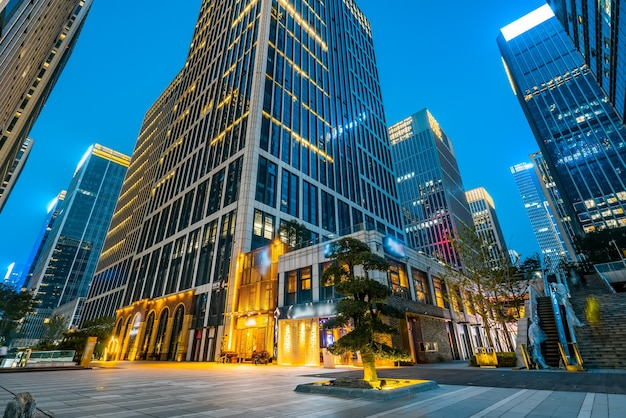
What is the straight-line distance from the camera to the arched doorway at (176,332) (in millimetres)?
37344

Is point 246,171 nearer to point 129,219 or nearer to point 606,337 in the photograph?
point 606,337

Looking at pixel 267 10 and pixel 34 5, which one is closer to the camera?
pixel 34 5

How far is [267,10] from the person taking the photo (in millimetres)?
51031

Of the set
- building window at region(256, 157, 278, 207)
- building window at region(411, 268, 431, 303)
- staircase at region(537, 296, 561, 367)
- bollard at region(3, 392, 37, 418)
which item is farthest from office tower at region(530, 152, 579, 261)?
bollard at region(3, 392, 37, 418)

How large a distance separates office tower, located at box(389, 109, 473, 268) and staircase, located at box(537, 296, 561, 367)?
256 feet

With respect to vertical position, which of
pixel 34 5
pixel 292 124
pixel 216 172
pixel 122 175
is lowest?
pixel 216 172

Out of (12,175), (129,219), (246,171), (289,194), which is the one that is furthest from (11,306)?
(12,175)

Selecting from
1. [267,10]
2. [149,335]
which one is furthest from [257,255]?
[267,10]

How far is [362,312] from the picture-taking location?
1057 centimetres

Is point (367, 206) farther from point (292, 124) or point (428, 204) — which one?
point (428, 204)

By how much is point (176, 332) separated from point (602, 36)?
74.4 metres

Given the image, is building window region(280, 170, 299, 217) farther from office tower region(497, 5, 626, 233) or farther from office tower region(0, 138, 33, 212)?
office tower region(497, 5, 626, 233)

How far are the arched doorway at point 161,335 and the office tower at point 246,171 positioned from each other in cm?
16

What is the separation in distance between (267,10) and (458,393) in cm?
6027
